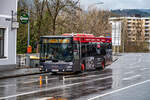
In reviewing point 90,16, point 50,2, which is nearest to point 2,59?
point 50,2

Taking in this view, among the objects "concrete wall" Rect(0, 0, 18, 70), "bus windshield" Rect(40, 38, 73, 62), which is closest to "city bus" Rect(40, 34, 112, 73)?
"bus windshield" Rect(40, 38, 73, 62)

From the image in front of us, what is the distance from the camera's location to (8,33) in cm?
3142

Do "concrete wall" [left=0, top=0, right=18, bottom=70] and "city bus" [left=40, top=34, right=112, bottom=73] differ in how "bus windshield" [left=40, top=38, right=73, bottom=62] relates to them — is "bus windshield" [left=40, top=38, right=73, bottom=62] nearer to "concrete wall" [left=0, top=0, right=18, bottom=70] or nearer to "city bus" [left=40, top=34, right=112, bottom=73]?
"city bus" [left=40, top=34, right=112, bottom=73]

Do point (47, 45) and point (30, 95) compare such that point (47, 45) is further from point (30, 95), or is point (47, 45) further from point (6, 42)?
point (30, 95)

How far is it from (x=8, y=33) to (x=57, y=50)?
5.43 metres

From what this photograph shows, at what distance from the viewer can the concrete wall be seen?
1209 inches

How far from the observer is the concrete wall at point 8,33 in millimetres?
30719

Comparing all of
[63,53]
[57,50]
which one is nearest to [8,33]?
[57,50]

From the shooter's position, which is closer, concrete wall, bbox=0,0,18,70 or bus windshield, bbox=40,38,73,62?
bus windshield, bbox=40,38,73,62

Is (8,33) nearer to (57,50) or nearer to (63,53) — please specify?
(57,50)

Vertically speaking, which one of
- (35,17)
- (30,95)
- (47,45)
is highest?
(35,17)

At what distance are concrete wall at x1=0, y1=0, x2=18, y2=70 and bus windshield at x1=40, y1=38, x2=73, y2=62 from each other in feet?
13.2

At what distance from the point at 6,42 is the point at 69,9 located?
12869 mm

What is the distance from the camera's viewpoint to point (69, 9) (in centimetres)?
4256
